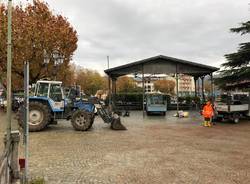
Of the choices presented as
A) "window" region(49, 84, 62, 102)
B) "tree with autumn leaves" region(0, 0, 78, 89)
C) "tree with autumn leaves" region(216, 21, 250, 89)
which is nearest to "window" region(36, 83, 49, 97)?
"window" region(49, 84, 62, 102)

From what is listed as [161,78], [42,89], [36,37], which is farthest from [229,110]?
[161,78]

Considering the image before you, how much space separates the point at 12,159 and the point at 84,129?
9.72 m

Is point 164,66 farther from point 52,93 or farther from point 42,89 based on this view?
point 42,89

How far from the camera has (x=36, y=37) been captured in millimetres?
25938

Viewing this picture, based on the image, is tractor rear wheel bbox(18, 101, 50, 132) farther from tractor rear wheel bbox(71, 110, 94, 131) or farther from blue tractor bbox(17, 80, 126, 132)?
tractor rear wheel bbox(71, 110, 94, 131)

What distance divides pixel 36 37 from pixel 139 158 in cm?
1868

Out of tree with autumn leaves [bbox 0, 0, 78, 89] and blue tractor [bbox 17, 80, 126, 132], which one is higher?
tree with autumn leaves [bbox 0, 0, 78, 89]

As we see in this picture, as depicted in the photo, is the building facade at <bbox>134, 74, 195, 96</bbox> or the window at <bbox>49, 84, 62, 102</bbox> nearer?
the window at <bbox>49, 84, 62, 102</bbox>

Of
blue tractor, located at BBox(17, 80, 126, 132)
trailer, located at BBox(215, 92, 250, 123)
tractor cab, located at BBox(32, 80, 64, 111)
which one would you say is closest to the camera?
blue tractor, located at BBox(17, 80, 126, 132)

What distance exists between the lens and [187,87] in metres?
138

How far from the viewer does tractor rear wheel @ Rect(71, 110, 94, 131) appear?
55.2 feet

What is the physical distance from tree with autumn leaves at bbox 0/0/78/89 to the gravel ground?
12810 mm

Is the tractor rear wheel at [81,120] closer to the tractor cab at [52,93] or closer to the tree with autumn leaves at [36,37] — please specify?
the tractor cab at [52,93]

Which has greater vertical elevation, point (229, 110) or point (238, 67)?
point (238, 67)
